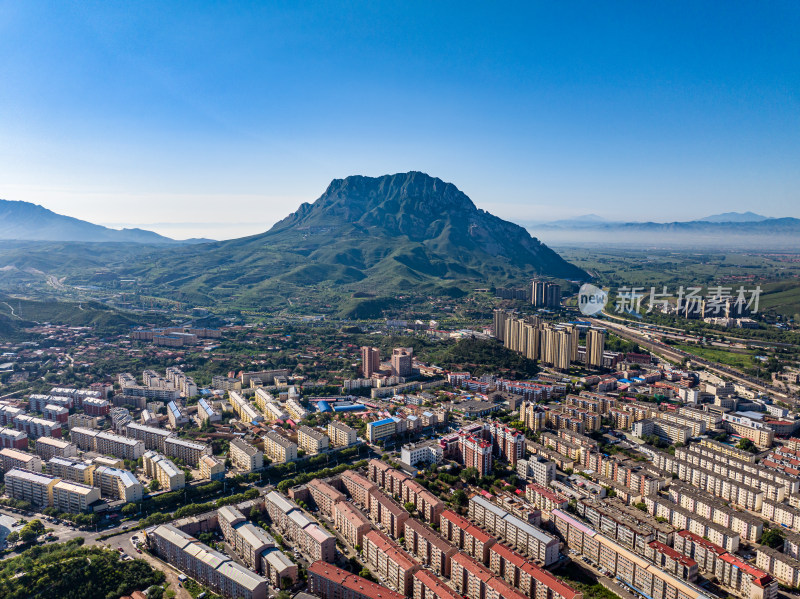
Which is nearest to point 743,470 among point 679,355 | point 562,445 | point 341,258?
point 562,445

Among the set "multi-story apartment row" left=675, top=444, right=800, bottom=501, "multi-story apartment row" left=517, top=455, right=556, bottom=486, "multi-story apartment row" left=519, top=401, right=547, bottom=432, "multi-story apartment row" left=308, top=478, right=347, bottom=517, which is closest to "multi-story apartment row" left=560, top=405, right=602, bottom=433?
"multi-story apartment row" left=519, top=401, right=547, bottom=432

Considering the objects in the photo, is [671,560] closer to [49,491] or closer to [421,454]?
[421,454]

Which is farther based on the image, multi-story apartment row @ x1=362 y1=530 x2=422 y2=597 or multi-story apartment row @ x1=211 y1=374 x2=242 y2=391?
multi-story apartment row @ x1=211 y1=374 x2=242 y2=391

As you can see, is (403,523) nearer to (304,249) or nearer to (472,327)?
(472,327)

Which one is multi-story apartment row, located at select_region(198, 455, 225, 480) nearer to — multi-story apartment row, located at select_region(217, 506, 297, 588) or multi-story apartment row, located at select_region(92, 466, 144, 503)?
multi-story apartment row, located at select_region(92, 466, 144, 503)

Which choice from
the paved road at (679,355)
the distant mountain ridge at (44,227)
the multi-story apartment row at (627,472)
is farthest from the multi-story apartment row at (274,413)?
the distant mountain ridge at (44,227)

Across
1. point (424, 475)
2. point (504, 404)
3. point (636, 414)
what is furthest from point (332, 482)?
point (636, 414)

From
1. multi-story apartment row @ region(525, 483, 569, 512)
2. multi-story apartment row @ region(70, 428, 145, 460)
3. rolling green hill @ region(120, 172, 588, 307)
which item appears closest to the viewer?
multi-story apartment row @ region(525, 483, 569, 512)

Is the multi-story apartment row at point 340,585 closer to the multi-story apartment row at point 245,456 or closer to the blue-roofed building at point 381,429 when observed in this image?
the multi-story apartment row at point 245,456
